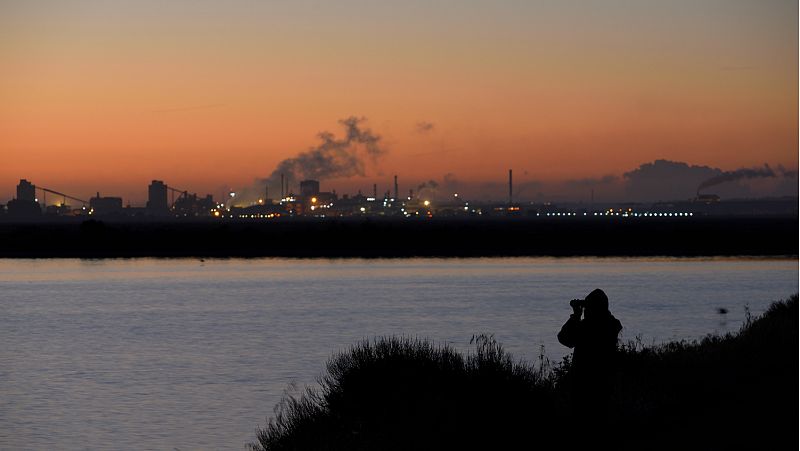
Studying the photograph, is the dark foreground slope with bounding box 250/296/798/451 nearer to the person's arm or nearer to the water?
the person's arm

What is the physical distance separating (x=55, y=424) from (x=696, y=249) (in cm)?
9598

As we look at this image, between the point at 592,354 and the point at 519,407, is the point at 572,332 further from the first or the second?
the point at 519,407

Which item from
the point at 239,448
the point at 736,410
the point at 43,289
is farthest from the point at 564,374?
the point at 43,289

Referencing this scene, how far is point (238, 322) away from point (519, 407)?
2846 cm

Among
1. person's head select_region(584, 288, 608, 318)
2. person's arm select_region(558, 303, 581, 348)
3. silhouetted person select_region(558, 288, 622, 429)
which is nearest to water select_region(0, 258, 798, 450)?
silhouetted person select_region(558, 288, 622, 429)

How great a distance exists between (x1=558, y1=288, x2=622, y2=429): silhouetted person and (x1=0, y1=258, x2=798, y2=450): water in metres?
7.06

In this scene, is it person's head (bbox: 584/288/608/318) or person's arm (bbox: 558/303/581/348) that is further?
person's arm (bbox: 558/303/581/348)

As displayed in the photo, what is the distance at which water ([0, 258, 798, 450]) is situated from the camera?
75.5 feet

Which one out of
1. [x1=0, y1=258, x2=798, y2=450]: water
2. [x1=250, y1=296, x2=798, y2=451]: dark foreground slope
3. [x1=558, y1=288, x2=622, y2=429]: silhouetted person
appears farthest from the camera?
[x1=0, y1=258, x2=798, y2=450]: water

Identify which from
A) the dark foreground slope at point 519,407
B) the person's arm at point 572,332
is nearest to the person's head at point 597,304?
the person's arm at point 572,332

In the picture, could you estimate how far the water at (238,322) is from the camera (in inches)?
906

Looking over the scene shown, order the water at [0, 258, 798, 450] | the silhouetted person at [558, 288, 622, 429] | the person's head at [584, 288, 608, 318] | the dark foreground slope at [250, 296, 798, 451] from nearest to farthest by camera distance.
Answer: the person's head at [584, 288, 608, 318] → the silhouetted person at [558, 288, 622, 429] → the dark foreground slope at [250, 296, 798, 451] → the water at [0, 258, 798, 450]

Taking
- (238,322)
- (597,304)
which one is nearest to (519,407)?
(597,304)

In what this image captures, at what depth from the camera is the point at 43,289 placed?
207ft
